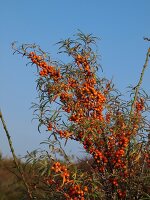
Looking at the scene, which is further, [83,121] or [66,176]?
[83,121]

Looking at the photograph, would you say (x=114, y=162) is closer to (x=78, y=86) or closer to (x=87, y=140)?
(x=87, y=140)

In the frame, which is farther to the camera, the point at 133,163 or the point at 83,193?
the point at 133,163

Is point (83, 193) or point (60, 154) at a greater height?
point (60, 154)

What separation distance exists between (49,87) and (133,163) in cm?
113

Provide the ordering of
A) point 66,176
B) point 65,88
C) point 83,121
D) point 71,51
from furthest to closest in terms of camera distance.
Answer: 1. point 71,51
2. point 65,88
3. point 83,121
4. point 66,176

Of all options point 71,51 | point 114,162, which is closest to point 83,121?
point 114,162

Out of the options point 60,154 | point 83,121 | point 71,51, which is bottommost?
point 60,154

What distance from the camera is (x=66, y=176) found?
3857mm

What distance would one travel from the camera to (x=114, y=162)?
4.22 m

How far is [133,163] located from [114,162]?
0.68 feet

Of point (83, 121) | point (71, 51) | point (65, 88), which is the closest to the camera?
Answer: point (83, 121)

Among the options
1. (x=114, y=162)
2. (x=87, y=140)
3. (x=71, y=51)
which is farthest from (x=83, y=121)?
(x=71, y=51)

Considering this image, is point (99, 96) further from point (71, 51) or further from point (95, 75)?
point (71, 51)

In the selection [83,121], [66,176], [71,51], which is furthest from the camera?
[71,51]
